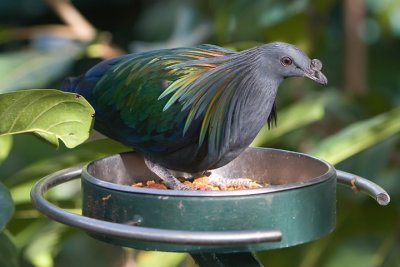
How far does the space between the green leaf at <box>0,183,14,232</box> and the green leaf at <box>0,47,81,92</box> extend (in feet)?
4.01

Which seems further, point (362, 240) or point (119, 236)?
point (362, 240)

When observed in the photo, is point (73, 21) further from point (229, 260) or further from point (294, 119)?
point (229, 260)

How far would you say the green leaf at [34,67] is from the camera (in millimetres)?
3023

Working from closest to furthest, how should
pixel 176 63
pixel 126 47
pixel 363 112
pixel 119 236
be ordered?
pixel 119 236, pixel 176 63, pixel 363 112, pixel 126 47

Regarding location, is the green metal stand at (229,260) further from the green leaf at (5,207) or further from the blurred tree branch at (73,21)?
the blurred tree branch at (73,21)

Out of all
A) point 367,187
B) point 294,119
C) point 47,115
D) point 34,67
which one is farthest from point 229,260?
point 34,67

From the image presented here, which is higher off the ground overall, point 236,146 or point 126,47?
point 236,146

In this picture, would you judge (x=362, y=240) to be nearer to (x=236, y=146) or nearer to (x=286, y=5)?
(x=286, y=5)

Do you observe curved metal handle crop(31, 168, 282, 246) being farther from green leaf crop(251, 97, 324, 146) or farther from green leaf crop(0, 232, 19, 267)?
green leaf crop(251, 97, 324, 146)

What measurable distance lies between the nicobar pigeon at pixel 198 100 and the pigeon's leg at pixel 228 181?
112 millimetres

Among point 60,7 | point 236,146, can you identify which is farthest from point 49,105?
point 60,7

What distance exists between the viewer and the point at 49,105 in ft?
5.42

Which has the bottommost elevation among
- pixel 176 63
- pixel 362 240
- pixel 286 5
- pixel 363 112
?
pixel 362 240

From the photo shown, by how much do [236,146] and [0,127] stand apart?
506 millimetres
